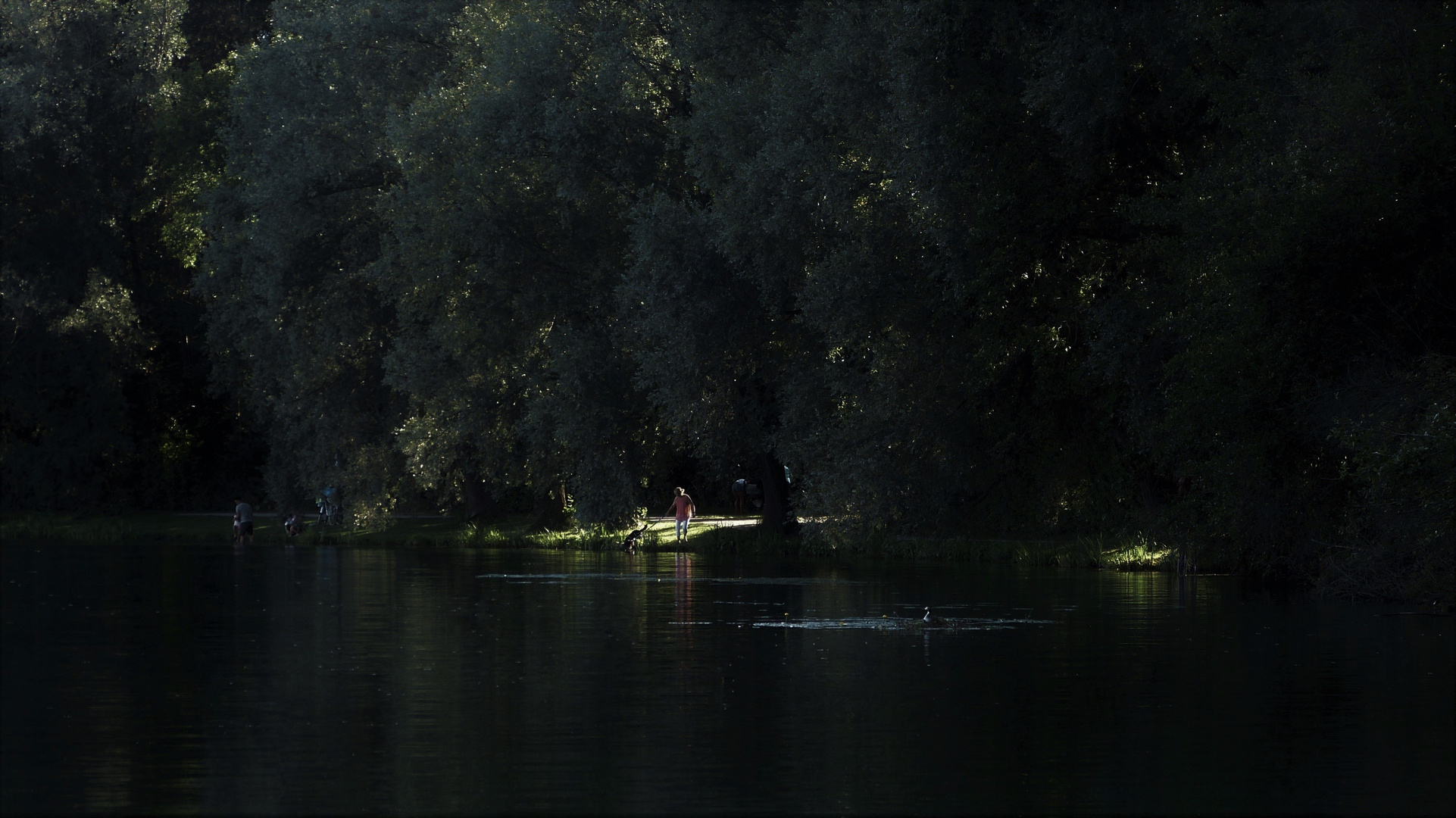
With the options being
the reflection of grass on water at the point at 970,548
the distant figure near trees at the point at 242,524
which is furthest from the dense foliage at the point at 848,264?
the distant figure near trees at the point at 242,524

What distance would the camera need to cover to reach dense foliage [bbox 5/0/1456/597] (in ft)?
87.1

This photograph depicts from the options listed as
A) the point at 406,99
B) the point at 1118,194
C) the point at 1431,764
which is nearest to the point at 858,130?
the point at 1118,194

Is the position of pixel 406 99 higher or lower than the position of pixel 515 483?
higher

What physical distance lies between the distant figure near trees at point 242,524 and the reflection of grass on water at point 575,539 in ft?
1.25

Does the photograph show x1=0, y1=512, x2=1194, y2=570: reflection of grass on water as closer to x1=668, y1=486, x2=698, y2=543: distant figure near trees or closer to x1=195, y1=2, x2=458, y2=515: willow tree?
x1=668, y1=486, x2=698, y2=543: distant figure near trees

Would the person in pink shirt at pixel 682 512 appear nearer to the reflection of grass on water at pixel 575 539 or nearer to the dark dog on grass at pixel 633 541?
the reflection of grass on water at pixel 575 539

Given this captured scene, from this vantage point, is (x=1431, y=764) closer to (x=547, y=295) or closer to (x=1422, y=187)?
(x=1422, y=187)

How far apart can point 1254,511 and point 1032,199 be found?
6498mm

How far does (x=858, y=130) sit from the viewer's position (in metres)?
36.7

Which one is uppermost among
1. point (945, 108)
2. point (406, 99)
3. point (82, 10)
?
point (82, 10)

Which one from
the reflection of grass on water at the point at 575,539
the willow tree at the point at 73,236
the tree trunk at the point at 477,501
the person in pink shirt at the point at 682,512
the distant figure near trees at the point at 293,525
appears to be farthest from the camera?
the willow tree at the point at 73,236

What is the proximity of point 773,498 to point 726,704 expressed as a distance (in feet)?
105

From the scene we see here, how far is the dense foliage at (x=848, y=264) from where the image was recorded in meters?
26.5

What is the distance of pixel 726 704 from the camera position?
15016 millimetres
